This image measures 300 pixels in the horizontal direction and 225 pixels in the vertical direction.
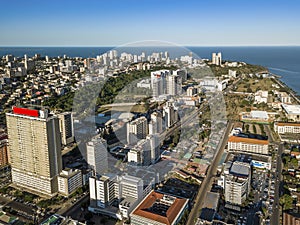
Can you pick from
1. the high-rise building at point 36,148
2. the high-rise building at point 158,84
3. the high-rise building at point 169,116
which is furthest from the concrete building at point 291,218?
the high-rise building at point 158,84

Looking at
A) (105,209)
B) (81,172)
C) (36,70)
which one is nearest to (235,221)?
(105,209)

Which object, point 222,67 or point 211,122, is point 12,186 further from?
point 222,67

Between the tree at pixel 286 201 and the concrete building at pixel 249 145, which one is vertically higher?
the concrete building at pixel 249 145

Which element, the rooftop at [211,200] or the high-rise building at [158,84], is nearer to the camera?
the rooftop at [211,200]

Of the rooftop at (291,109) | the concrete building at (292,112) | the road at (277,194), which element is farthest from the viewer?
the rooftop at (291,109)

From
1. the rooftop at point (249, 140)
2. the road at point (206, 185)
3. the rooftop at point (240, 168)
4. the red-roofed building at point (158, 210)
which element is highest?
the rooftop at point (249, 140)

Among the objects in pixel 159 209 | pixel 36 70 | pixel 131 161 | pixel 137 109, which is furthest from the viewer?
pixel 36 70

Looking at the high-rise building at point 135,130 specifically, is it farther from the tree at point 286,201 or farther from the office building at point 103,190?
the tree at point 286,201
